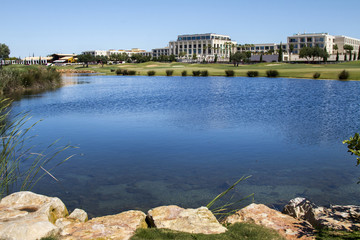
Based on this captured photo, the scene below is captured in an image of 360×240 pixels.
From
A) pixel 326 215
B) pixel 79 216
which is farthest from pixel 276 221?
pixel 79 216

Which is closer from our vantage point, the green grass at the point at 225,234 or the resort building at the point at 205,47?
the green grass at the point at 225,234

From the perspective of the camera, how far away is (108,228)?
18.3ft

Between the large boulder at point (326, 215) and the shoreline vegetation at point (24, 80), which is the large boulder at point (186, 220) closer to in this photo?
the large boulder at point (326, 215)

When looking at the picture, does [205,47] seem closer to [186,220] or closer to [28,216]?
[186,220]

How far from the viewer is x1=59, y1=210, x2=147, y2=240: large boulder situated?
5.30 meters

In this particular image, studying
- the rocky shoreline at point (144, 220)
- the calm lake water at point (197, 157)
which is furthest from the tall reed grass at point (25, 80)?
the rocky shoreline at point (144, 220)

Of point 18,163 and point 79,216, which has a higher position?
point 18,163

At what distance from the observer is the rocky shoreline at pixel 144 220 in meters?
5.26

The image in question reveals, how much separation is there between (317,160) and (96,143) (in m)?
7.97

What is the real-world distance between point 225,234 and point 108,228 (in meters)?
1.82

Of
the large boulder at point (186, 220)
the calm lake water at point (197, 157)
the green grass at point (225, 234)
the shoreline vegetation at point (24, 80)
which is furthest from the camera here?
the shoreline vegetation at point (24, 80)

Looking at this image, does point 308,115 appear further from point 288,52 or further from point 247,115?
point 288,52

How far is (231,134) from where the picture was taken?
1512cm

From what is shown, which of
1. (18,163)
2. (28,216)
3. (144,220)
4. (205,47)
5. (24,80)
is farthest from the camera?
(205,47)
